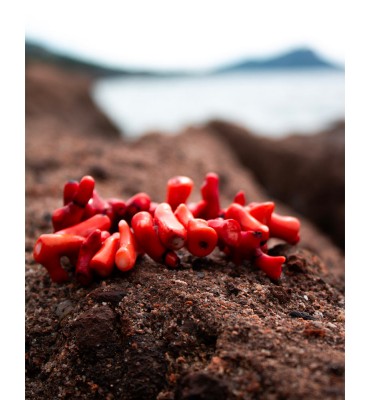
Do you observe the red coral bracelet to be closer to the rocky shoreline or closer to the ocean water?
the rocky shoreline

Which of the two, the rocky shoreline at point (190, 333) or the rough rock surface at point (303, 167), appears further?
the rough rock surface at point (303, 167)

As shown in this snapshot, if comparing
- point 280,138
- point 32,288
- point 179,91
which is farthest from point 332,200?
point 32,288

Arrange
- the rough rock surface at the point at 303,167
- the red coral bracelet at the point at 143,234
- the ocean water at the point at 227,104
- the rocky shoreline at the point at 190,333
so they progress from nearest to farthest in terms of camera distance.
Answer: the rocky shoreline at the point at 190,333, the red coral bracelet at the point at 143,234, the rough rock surface at the point at 303,167, the ocean water at the point at 227,104

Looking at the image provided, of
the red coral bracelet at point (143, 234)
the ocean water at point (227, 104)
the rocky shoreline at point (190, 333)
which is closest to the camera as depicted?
the rocky shoreline at point (190, 333)

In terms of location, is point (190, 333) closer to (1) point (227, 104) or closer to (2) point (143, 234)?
(2) point (143, 234)

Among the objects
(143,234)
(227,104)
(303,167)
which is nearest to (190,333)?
(143,234)

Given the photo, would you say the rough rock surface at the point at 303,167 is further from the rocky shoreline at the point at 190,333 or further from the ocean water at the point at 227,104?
the rocky shoreline at the point at 190,333

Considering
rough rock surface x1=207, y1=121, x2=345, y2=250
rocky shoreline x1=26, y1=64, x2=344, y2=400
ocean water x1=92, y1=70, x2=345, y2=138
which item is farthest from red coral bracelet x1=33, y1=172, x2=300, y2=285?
ocean water x1=92, y1=70, x2=345, y2=138

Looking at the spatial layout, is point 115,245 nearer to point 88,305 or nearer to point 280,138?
point 88,305

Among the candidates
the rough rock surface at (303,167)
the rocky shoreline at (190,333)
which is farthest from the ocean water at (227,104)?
the rocky shoreline at (190,333)
